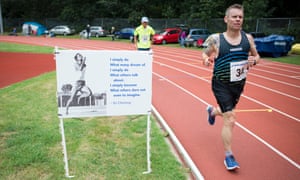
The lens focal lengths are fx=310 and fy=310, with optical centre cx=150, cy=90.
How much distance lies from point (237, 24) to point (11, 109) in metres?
4.98

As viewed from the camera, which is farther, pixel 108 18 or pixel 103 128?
pixel 108 18

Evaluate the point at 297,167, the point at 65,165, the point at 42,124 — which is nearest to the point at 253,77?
the point at 297,167

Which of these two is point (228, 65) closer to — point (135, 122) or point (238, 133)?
point (238, 133)

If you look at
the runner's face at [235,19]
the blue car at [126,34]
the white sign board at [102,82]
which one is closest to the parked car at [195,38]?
the blue car at [126,34]

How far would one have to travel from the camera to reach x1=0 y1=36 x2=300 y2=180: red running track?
4.34 metres

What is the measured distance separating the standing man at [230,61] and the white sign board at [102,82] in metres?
0.98

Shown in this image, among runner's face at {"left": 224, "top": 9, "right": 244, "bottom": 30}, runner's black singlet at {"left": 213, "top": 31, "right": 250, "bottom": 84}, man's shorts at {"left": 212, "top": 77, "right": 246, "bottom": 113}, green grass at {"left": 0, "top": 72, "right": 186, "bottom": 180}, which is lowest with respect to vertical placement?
green grass at {"left": 0, "top": 72, "right": 186, "bottom": 180}

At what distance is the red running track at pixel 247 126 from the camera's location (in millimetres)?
4336

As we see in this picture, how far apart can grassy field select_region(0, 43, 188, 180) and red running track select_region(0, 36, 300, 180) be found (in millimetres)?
513

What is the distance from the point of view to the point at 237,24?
4.12 m

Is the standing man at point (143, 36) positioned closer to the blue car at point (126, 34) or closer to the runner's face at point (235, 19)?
the runner's face at point (235, 19)

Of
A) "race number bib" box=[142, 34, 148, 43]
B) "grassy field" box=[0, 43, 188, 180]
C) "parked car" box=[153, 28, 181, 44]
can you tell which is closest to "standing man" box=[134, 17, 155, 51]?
"race number bib" box=[142, 34, 148, 43]

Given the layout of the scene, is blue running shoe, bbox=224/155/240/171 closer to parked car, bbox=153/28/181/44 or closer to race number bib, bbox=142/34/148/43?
race number bib, bbox=142/34/148/43

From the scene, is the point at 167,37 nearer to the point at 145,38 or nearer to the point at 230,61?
the point at 145,38
